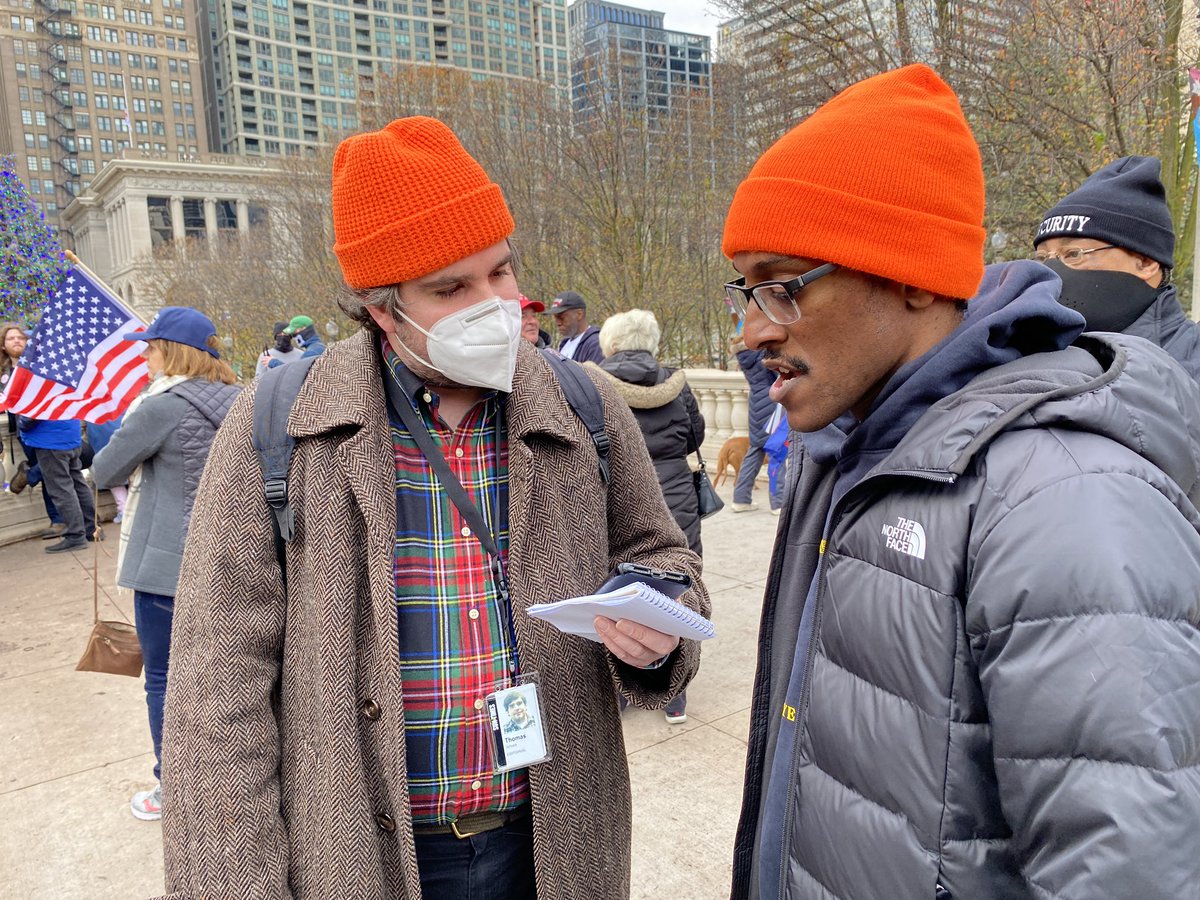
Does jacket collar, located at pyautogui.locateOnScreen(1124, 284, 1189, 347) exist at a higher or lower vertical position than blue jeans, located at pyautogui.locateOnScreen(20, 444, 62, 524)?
higher

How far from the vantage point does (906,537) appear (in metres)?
1.12

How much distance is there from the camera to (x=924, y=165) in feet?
4.13

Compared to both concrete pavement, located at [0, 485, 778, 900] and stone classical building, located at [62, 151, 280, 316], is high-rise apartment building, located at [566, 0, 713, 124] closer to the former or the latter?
concrete pavement, located at [0, 485, 778, 900]

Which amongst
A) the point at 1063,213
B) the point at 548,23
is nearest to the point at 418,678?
the point at 1063,213

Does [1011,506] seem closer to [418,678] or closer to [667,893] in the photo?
[418,678]

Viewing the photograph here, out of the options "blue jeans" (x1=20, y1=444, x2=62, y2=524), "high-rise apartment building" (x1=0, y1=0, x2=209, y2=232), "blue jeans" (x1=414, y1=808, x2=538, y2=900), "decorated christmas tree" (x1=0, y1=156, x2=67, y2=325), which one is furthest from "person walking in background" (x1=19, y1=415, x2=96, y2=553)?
"high-rise apartment building" (x1=0, y1=0, x2=209, y2=232)

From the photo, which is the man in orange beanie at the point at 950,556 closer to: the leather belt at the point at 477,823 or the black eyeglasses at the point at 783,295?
the black eyeglasses at the point at 783,295

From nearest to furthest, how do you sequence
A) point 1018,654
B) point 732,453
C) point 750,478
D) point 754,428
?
point 1018,654, point 754,428, point 750,478, point 732,453

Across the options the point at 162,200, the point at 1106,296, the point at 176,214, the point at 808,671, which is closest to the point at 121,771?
the point at 808,671

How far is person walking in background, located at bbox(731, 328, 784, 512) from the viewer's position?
767 centimetres

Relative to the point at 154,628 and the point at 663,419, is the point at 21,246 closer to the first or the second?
the point at 154,628

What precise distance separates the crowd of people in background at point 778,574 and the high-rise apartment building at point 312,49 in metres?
109

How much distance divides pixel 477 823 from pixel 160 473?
258 cm

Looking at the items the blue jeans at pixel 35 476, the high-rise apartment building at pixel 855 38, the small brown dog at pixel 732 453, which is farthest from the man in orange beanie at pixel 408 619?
the high-rise apartment building at pixel 855 38
